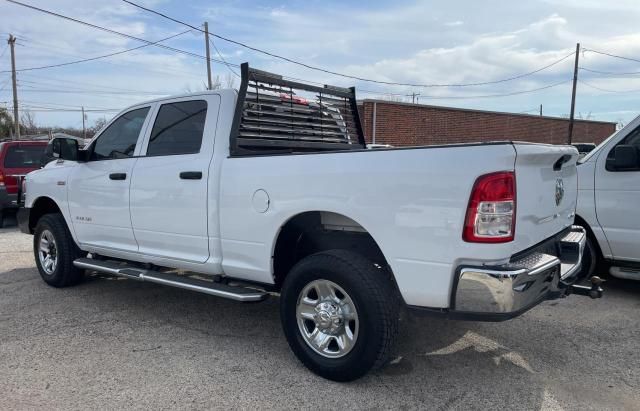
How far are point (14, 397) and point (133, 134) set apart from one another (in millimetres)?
2543

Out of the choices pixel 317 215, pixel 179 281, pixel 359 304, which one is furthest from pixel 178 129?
pixel 359 304

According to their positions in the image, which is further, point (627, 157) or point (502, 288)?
point (627, 157)

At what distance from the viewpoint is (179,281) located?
436 centimetres

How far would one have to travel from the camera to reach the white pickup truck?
2945mm

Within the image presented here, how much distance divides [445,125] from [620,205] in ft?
71.7

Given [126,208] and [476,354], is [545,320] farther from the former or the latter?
[126,208]

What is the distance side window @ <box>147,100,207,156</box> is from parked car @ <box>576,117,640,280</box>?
3.93 m

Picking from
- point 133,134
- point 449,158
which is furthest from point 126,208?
point 449,158

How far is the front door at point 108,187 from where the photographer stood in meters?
4.93

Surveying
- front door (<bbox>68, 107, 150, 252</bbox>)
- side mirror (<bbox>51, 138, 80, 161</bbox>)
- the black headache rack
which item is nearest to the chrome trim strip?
the black headache rack

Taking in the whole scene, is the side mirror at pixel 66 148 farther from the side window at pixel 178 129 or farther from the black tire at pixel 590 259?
the black tire at pixel 590 259

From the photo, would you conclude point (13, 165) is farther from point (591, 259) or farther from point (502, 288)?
point (502, 288)

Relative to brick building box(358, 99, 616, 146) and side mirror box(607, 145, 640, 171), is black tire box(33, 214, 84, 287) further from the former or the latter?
brick building box(358, 99, 616, 146)

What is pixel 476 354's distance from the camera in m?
4.03
